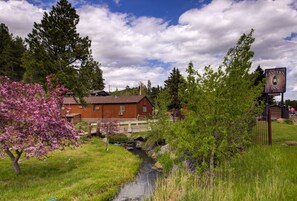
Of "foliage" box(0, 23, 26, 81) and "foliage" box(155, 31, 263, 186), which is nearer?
"foliage" box(155, 31, 263, 186)

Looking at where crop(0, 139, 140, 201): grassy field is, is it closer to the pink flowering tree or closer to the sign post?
the pink flowering tree

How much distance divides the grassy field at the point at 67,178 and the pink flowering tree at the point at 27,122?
1.07 m

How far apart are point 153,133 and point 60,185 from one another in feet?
47.2

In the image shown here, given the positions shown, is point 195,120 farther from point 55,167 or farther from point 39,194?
point 55,167

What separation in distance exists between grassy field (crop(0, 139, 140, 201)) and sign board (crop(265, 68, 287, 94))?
9.39m

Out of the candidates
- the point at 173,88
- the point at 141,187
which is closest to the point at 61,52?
the point at 173,88

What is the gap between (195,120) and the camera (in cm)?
921

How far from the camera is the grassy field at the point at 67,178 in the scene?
9200 mm

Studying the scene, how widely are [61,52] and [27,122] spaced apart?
2416 cm

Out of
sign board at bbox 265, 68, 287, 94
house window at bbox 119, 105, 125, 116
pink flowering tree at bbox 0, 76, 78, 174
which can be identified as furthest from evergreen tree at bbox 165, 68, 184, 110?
pink flowering tree at bbox 0, 76, 78, 174

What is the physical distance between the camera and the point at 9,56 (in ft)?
162

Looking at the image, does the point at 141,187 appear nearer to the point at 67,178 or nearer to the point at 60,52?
the point at 67,178

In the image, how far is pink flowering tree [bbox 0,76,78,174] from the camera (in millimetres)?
10396

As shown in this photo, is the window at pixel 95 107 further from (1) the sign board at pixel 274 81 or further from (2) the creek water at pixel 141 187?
(1) the sign board at pixel 274 81
